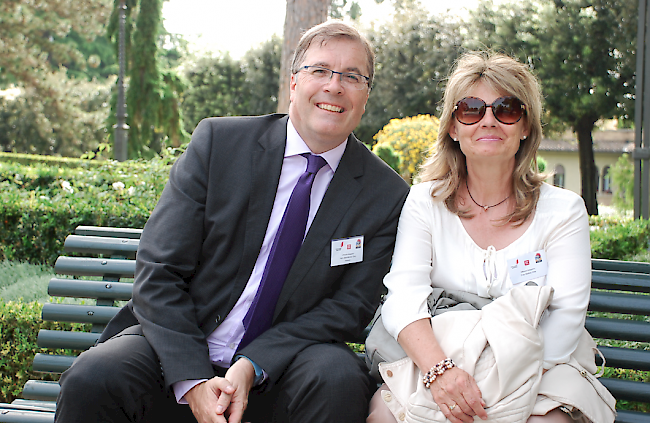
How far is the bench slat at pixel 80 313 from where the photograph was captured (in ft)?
9.32

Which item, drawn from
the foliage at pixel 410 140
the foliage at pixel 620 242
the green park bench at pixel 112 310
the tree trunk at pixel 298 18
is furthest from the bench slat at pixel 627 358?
the foliage at pixel 410 140

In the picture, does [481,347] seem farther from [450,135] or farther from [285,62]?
[285,62]

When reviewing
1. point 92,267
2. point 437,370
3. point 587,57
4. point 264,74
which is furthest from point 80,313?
point 264,74

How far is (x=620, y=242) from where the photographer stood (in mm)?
6141

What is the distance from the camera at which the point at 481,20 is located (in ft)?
73.4

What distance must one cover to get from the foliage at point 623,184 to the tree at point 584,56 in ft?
2.67

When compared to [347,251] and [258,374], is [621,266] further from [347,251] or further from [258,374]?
[258,374]

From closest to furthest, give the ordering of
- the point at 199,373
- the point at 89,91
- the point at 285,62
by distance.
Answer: the point at 199,373, the point at 285,62, the point at 89,91

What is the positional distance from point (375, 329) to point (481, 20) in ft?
72.5

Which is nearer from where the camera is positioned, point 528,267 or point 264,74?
point 528,267

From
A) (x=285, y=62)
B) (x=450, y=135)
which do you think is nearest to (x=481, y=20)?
(x=285, y=62)

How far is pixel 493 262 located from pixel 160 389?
1.45 metres

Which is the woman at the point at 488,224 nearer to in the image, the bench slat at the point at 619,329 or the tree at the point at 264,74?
the bench slat at the point at 619,329

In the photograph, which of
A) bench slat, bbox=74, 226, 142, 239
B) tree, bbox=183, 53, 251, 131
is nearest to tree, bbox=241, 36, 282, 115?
tree, bbox=183, 53, 251, 131
